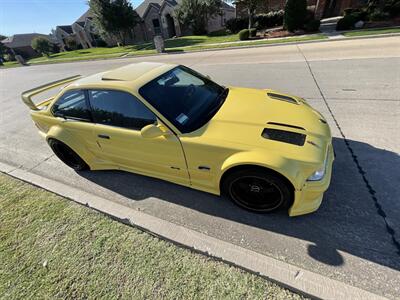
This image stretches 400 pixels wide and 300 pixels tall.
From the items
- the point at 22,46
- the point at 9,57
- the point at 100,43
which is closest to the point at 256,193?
the point at 100,43

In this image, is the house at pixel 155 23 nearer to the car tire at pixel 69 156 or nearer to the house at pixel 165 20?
the house at pixel 165 20

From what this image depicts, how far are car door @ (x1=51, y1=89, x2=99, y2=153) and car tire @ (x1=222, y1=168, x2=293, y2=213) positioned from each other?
2.18m

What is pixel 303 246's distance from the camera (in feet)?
7.75

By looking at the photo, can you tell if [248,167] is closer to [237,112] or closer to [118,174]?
[237,112]

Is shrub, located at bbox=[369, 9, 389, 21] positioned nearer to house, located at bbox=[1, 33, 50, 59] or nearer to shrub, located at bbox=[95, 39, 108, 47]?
shrub, located at bbox=[95, 39, 108, 47]

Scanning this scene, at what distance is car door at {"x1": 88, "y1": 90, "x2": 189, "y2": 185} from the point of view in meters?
2.80

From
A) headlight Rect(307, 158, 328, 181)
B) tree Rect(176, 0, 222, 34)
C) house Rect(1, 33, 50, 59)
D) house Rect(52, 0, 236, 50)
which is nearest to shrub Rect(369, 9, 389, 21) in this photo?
tree Rect(176, 0, 222, 34)

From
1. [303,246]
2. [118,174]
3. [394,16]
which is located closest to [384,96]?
[303,246]

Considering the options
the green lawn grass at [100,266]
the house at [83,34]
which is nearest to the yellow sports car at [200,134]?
the green lawn grass at [100,266]

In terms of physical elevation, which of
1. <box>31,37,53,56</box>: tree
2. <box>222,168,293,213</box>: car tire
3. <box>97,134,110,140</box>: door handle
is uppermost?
<box>97,134,110,140</box>: door handle

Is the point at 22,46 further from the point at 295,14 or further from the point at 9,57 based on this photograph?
the point at 295,14

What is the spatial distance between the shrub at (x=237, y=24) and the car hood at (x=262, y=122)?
1054 inches

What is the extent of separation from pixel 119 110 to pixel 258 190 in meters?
2.05

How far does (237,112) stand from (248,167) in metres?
0.82
